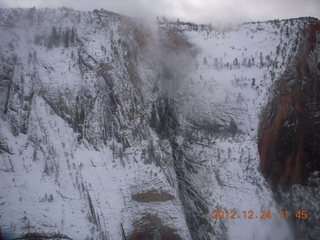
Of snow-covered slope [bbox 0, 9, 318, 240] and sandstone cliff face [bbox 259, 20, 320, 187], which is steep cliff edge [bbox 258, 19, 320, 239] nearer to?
sandstone cliff face [bbox 259, 20, 320, 187]

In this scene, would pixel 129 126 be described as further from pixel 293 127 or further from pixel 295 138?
pixel 295 138

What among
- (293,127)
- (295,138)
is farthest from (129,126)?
(295,138)

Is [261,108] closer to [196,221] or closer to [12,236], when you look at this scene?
[196,221]

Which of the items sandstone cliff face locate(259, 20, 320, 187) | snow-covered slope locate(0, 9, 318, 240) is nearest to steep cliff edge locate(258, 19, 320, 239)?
sandstone cliff face locate(259, 20, 320, 187)

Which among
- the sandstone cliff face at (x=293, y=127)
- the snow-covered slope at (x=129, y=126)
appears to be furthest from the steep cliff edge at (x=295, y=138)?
the snow-covered slope at (x=129, y=126)

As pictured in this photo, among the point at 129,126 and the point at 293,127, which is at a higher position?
the point at 293,127

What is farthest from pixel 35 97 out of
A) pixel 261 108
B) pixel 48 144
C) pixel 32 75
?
pixel 261 108
